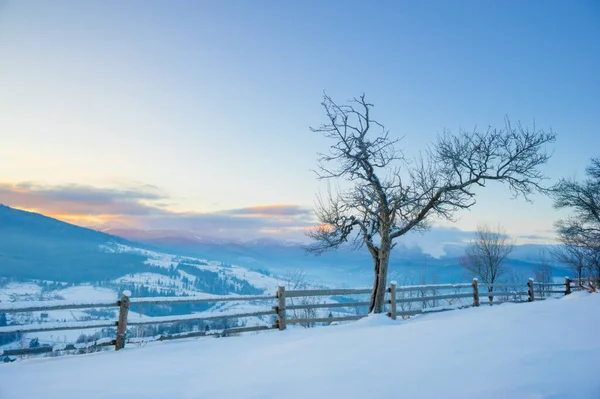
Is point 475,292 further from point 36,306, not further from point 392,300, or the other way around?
point 36,306

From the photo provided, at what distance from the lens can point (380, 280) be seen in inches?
529

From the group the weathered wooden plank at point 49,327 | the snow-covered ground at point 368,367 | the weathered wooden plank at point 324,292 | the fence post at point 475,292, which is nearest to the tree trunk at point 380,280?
the weathered wooden plank at point 324,292

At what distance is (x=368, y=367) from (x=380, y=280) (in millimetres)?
8634

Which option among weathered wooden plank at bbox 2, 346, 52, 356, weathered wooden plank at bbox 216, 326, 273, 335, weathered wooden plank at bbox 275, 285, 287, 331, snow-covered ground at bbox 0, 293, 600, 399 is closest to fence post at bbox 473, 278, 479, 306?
snow-covered ground at bbox 0, 293, 600, 399

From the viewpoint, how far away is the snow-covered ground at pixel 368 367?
13.4 feet

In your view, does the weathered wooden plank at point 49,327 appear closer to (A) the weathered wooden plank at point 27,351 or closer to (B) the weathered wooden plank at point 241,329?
(A) the weathered wooden plank at point 27,351

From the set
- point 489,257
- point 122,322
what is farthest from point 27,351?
point 489,257

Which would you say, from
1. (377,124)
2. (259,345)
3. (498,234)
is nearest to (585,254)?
(498,234)

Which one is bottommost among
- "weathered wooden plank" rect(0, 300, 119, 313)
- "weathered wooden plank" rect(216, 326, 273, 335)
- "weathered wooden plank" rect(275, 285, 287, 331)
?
"weathered wooden plank" rect(216, 326, 273, 335)

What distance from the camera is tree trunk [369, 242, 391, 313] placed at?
43.7 feet

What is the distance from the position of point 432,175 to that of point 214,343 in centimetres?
1008

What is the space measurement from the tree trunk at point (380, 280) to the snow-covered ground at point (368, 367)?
563cm

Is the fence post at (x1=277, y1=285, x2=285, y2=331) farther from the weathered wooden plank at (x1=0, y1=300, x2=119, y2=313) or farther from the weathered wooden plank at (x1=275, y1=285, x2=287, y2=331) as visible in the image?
the weathered wooden plank at (x1=0, y1=300, x2=119, y2=313)

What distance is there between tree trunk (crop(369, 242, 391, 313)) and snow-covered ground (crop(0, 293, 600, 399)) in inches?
222
